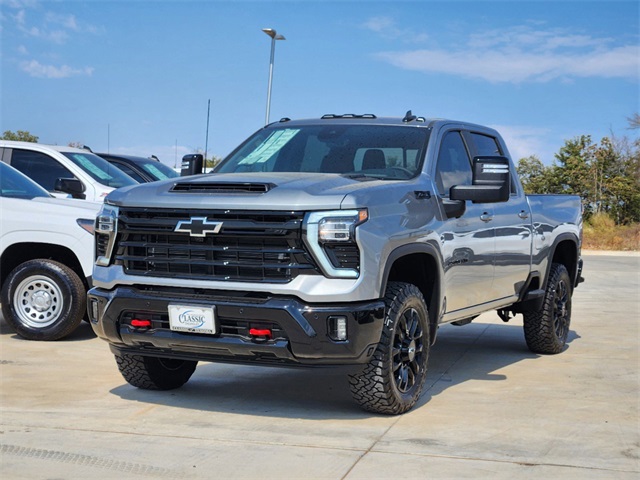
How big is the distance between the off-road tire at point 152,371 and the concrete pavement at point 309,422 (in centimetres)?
12

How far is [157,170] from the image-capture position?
16734 mm

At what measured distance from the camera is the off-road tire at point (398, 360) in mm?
6047

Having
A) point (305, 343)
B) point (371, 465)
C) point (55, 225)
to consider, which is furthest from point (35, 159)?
point (371, 465)

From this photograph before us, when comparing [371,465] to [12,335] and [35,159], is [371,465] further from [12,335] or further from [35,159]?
[35,159]

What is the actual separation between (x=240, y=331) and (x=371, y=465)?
1255 millimetres

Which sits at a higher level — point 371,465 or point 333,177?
point 333,177

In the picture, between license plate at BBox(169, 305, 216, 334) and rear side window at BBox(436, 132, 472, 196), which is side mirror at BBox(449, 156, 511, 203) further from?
license plate at BBox(169, 305, 216, 334)

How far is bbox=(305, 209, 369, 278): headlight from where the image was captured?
18.8 feet

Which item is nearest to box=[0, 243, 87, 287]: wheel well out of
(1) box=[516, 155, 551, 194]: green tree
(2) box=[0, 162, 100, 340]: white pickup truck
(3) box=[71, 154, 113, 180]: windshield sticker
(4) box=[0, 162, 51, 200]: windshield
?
(2) box=[0, 162, 100, 340]: white pickup truck

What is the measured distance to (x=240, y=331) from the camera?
5.87 m

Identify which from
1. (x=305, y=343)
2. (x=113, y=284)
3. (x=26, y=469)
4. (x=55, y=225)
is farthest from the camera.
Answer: (x=55, y=225)

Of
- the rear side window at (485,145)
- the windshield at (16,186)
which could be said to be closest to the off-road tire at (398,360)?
the rear side window at (485,145)

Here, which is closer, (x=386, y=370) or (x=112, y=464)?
(x=112, y=464)

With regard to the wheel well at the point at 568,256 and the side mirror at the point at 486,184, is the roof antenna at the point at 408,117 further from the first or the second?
the wheel well at the point at 568,256
